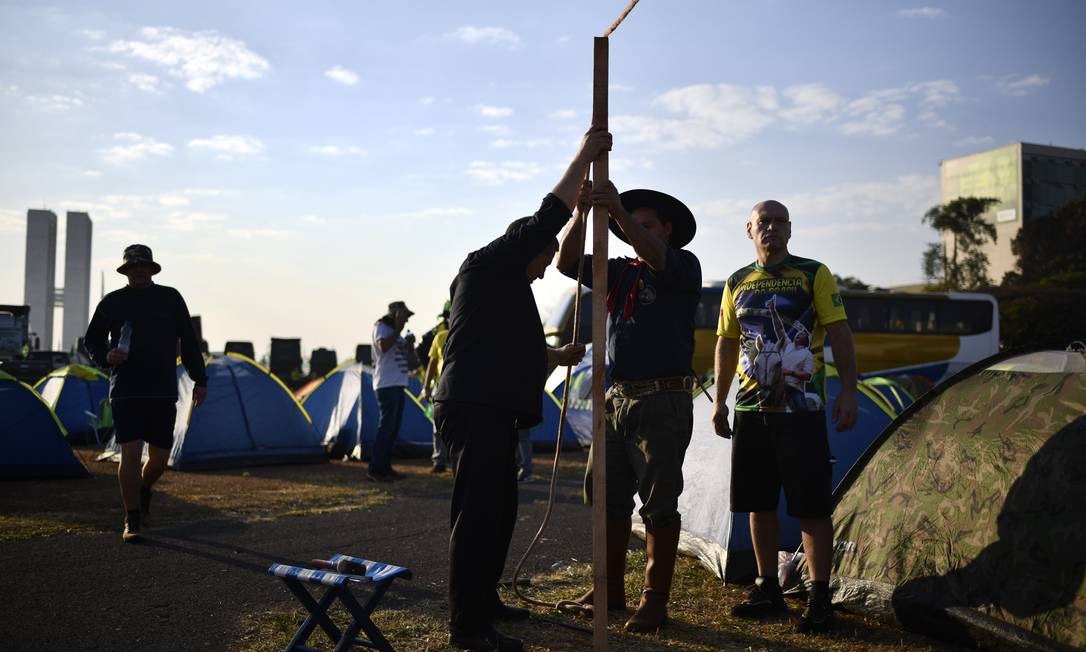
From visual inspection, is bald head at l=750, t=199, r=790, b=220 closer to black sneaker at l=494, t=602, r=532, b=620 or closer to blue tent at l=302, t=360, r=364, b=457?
black sneaker at l=494, t=602, r=532, b=620

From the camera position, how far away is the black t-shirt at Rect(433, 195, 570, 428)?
3551 mm

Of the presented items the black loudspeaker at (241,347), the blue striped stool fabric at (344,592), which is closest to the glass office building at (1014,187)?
the black loudspeaker at (241,347)

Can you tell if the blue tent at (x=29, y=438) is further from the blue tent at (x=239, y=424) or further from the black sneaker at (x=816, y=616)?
the black sneaker at (x=816, y=616)

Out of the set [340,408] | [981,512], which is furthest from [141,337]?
[340,408]

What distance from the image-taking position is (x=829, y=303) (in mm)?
Answer: 4043

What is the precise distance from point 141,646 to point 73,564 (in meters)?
1.91

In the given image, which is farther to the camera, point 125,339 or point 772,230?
point 125,339

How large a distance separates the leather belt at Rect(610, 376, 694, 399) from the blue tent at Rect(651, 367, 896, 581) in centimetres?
130

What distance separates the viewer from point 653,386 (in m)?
3.92

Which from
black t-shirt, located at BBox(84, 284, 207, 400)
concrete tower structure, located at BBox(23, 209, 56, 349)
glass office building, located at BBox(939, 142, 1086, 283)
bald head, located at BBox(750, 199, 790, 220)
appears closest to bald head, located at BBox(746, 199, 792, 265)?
bald head, located at BBox(750, 199, 790, 220)

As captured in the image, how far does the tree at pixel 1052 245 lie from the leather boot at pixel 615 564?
47450 millimetres

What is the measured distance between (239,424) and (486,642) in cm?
804

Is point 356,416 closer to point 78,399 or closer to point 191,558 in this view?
point 78,399

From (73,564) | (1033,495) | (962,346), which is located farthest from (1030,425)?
(962,346)
